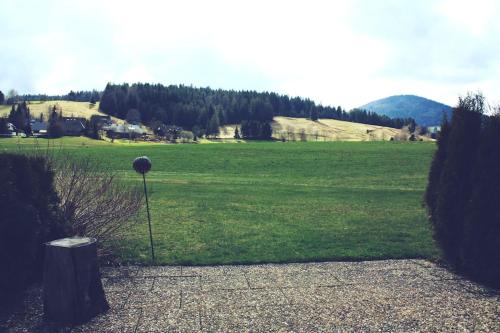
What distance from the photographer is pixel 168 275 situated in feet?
29.4

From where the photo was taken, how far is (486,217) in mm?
8391

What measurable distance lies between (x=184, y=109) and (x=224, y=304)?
480ft

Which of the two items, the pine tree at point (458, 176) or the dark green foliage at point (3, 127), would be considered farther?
the dark green foliage at point (3, 127)

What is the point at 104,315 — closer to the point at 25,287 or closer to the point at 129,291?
the point at 129,291

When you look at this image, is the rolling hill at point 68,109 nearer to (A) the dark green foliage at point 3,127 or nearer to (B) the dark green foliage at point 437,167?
(A) the dark green foliage at point 3,127

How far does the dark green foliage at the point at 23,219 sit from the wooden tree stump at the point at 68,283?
2.20 ft

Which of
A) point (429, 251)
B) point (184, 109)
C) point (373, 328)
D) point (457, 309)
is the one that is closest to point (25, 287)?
point (373, 328)

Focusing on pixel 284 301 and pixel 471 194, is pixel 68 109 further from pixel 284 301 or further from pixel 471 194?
pixel 471 194

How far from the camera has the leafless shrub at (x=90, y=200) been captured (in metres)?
9.50

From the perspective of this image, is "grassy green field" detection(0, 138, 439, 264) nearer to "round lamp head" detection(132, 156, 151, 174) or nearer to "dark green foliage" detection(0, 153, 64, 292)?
"round lamp head" detection(132, 156, 151, 174)

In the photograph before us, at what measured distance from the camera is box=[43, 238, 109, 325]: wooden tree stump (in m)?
6.40

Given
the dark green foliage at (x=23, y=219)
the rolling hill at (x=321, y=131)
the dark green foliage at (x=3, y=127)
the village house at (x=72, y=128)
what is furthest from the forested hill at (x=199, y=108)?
the dark green foliage at (x=23, y=219)

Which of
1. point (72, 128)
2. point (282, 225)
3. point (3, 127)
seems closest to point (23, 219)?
point (282, 225)

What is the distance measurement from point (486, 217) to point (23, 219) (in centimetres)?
881
